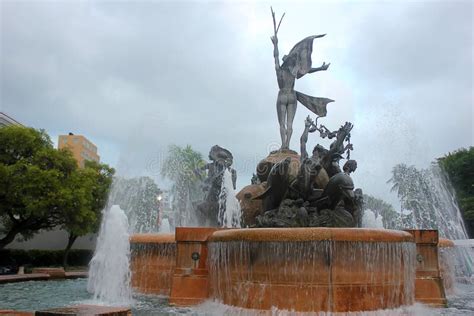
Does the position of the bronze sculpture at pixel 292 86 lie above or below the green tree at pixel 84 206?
above

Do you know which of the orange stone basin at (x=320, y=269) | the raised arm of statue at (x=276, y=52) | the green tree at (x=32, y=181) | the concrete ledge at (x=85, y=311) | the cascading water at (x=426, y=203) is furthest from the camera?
the green tree at (x=32, y=181)

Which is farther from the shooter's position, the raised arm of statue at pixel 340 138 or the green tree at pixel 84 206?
the green tree at pixel 84 206

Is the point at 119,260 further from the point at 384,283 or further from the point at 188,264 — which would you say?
the point at 384,283

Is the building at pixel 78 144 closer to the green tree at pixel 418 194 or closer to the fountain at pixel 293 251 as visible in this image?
the green tree at pixel 418 194

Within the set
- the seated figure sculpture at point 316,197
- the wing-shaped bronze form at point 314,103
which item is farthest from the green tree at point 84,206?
the seated figure sculpture at point 316,197

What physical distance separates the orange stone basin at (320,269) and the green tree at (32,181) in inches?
789

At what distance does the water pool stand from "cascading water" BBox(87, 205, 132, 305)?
1.11ft

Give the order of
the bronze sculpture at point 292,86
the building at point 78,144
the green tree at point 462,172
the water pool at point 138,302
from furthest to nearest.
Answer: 1. the building at point 78,144
2. the green tree at point 462,172
3. the bronze sculpture at point 292,86
4. the water pool at point 138,302

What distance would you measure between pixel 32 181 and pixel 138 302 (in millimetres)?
18319

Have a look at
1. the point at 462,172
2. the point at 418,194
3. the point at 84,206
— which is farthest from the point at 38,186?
the point at 462,172

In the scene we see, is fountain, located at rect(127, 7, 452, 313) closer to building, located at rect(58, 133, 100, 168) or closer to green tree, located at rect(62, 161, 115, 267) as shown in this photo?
green tree, located at rect(62, 161, 115, 267)

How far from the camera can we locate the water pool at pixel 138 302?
837cm

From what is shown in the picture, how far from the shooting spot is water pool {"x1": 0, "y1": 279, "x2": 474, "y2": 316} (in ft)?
27.5

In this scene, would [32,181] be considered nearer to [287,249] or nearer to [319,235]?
[287,249]
